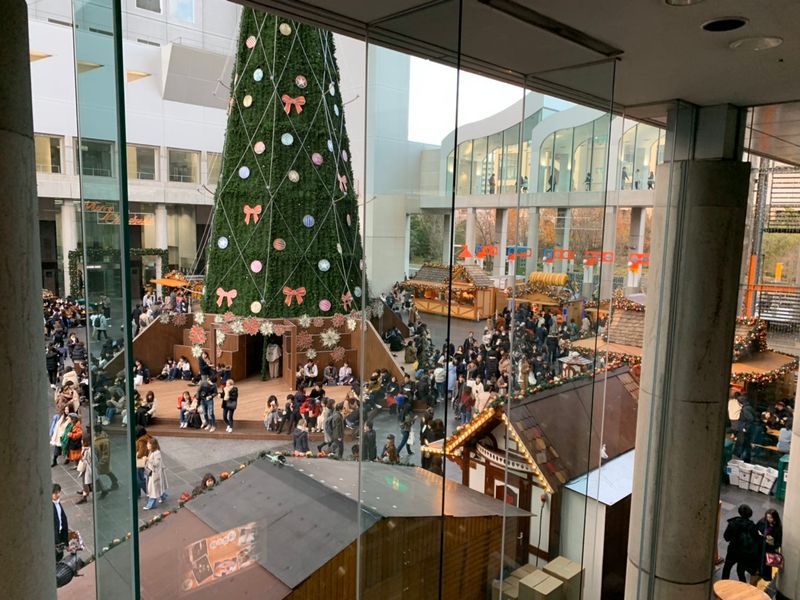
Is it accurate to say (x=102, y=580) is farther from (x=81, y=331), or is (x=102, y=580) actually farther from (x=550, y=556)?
(x=81, y=331)

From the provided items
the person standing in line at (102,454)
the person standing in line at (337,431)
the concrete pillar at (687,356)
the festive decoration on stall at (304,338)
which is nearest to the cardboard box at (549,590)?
the concrete pillar at (687,356)

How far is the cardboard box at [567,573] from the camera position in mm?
3568

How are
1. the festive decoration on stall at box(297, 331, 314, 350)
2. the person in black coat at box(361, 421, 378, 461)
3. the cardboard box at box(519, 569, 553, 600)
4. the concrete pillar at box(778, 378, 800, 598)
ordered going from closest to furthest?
the person in black coat at box(361, 421, 378, 461), the cardboard box at box(519, 569, 553, 600), the concrete pillar at box(778, 378, 800, 598), the festive decoration on stall at box(297, 331, 314, 350)

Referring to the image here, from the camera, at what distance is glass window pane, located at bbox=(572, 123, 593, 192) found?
3.27 metres

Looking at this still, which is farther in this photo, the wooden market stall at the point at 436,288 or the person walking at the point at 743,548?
the person walking at the point at 743,548

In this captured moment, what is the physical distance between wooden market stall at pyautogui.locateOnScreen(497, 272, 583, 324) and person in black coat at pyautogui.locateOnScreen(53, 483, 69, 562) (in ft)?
11.3

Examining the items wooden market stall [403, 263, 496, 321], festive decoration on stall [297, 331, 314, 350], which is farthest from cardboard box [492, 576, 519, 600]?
festive decoration on stall [297, 331, 314, 350]

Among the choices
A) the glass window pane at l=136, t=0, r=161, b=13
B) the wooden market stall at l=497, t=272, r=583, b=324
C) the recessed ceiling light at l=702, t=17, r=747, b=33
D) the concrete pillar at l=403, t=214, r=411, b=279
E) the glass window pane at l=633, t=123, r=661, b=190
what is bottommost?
the wooden market stall at l=497, t=272, r=583, b=324

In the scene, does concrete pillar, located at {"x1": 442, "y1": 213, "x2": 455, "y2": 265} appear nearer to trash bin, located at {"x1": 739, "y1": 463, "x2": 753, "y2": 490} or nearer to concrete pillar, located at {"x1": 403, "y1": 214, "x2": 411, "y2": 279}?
concrete pillar, located at {"x1": 403, "y1": 214, "x2": 411, "y2": 279}

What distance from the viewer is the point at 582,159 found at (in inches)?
131

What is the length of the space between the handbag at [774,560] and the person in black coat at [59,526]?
6055 millimetres

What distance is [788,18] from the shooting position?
2312 mm

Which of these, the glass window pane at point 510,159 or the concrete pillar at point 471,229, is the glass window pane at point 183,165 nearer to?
the glass window pane at point 510,159

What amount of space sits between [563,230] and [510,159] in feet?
1.57
